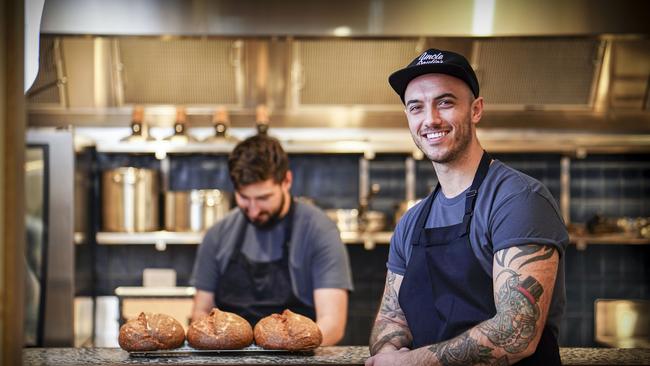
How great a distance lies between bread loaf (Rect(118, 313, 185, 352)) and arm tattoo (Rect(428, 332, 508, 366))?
2.86 feet

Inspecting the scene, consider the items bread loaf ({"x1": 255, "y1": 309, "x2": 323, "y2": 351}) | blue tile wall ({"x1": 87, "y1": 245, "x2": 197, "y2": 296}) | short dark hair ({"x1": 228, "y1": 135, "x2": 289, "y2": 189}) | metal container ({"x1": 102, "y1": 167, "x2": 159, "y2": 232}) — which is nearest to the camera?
bread loaf ({"x1": 255, "y1": 309, "x2": 323, "y2": 351})

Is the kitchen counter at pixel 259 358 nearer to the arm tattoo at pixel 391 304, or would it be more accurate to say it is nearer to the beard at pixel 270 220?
the arm tattoo at pixel 391 304

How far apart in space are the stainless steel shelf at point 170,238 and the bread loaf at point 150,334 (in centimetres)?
251

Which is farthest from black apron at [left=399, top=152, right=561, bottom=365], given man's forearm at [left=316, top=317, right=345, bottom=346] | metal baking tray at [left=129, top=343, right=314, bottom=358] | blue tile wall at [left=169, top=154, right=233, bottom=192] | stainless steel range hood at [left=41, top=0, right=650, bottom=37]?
blue tile wall at [left=169, top=154, right=233, bottom=192]

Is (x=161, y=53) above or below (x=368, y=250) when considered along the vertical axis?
above

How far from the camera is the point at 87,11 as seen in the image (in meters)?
4.09

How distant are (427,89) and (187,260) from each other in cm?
350

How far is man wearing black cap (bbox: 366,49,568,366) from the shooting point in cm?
206

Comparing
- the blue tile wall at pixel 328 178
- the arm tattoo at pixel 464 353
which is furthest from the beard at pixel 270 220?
the blue tile wall at pixel 328 178

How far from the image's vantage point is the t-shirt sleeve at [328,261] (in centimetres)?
350

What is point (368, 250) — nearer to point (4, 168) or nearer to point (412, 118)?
point (412, 118)

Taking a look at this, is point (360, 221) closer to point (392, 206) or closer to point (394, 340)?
point (392, 206)

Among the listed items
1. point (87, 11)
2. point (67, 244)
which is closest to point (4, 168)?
point (87, 11)

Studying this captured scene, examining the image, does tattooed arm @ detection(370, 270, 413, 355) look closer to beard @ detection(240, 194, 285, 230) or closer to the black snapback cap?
the black snapback cap
